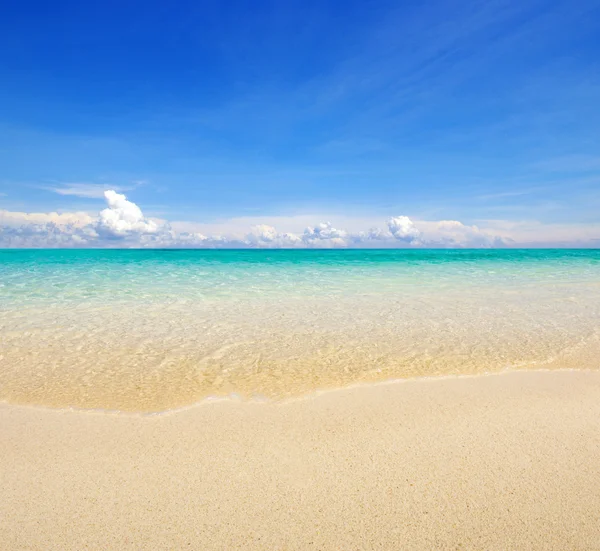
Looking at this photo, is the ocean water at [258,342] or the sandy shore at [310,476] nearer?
the sandy shore at [310,476]

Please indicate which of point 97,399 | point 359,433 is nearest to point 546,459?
point 359,433

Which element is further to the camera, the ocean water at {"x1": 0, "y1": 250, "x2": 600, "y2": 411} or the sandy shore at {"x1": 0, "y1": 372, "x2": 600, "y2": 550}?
the ocean water at {"x1": 0, "y1": 250, "x2": 600, "y2": 411}

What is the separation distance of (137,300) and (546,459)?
39.6 feet

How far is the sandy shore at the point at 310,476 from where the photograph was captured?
8.28ft

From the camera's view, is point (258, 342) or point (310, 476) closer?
point (310, 476)

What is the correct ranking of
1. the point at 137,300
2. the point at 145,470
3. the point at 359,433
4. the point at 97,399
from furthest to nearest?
the point at 137,300, the point at 97,399, the point at 359,433, the point at 145,470

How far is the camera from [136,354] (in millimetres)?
6727

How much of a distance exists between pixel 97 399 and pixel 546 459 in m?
4.85

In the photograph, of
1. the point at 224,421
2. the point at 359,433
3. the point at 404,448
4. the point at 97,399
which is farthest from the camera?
the point at 97,399

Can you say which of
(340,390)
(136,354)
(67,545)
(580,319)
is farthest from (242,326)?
(580,319)

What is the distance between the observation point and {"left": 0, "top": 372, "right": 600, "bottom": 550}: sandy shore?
8.28 feet

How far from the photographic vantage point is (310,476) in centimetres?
310

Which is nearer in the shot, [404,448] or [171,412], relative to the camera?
[404,448]

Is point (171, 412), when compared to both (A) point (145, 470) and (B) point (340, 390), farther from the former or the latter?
(B) point (340, 390)
